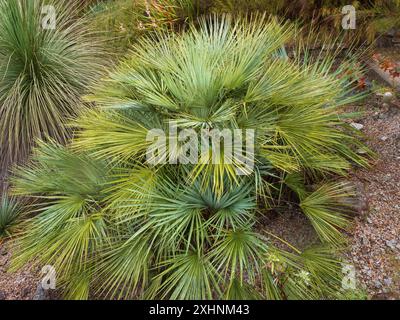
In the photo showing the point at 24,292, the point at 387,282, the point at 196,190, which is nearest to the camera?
the point at 387,282

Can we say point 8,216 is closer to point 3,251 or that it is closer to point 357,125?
point 3,251

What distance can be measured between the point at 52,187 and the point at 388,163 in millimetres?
2226

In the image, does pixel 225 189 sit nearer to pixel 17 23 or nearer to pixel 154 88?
pixel 154 88

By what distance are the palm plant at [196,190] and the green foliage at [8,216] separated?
579 mm

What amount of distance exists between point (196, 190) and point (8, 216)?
66.8 inches

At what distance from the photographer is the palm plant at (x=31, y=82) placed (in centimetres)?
306

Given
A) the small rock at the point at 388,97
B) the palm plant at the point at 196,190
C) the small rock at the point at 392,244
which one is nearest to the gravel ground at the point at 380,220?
the small rock at the point at 392,244

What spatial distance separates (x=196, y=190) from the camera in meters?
2.16

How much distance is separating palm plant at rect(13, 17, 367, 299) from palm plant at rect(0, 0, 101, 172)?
650 mm

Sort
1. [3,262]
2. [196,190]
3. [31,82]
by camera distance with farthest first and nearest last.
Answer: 1. [31,82]
2. [3,262]
3. [196,190]

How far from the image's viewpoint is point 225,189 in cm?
223

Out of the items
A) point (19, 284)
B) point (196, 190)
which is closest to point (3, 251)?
point (19, 284)

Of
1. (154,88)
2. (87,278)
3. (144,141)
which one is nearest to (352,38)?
(154,88)

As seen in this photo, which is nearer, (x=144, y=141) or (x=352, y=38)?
(x=144, y=141)
